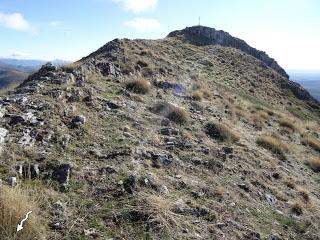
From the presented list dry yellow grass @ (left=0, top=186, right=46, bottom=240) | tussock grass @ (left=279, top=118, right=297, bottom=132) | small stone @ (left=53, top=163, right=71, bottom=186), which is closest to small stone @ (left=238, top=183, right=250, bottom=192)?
small stone @ (left=53, top=163, right=71, bottom=186)

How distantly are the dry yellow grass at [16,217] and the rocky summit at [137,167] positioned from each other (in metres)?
0.02

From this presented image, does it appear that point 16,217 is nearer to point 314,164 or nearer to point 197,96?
point 314,164

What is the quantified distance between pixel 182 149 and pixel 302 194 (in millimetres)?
4279

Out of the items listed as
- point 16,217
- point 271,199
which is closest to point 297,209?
point 271,199

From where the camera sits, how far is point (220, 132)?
15758mm

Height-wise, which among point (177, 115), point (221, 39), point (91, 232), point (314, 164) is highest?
point (221, 39)

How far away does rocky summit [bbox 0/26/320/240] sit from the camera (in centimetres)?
783

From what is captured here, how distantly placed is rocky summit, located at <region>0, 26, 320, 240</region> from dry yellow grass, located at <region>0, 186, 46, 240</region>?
0.6 inches

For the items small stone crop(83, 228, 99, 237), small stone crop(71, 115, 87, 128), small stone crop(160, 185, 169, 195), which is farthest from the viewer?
small stone crop(71, 115, 87, 128)

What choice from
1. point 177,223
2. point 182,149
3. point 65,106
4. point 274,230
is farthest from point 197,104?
point 177,223

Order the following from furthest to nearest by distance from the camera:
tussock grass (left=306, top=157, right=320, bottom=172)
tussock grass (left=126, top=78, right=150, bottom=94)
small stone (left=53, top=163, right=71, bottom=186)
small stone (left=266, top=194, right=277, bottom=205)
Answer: tussock grass (left=126, top=78, right=150, bottom=94), tussock grass (left=306, top=157, right=320, bottom=172), small stone (left=266, top=194, right=277, bottom=205), small stone (left=53, top=163, right=71, bottom=186)

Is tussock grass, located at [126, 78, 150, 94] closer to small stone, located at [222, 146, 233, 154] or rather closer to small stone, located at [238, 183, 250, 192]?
small stone, located at [222, 146, 233, 154]

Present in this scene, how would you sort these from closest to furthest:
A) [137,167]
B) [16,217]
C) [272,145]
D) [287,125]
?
[16,217]
[137,167]
[272,145]
[287,125]

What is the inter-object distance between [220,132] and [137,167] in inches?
245
